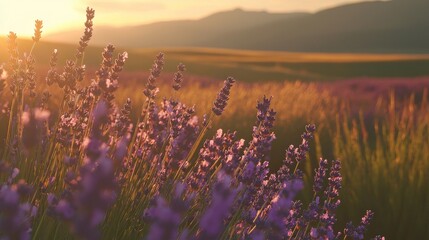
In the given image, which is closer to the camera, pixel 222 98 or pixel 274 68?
pixel 222 98

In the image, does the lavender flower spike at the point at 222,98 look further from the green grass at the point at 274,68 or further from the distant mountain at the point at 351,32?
the distant mountain at the point at 351,32

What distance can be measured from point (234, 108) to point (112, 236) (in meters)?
5.64

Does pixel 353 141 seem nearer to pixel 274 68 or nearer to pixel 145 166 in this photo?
pixel 145 166

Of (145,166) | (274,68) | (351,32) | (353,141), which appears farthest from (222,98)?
(351,32)

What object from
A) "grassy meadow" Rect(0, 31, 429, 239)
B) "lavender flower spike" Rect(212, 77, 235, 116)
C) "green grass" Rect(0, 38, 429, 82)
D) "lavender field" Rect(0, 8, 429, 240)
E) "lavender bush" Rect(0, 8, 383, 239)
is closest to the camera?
"lavender field" Rect(0, 8, 429, 240)

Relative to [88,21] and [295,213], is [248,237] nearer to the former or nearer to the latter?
[295,213]

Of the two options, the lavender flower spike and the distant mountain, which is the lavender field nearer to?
the lavender flower spike

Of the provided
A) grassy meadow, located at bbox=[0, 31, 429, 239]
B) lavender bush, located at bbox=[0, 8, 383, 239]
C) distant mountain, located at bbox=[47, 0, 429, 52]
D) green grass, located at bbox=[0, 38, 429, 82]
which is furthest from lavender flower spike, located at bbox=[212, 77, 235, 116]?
distant mountain, located at bbox=[47, 0, 429, 52]

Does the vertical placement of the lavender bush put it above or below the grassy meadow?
above

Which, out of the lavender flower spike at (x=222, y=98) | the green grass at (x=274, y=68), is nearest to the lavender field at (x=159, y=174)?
the lavender flower spike at (x=222, y=98)

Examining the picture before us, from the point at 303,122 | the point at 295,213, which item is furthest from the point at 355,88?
the point at 295,213

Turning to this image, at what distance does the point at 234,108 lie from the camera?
8016mm

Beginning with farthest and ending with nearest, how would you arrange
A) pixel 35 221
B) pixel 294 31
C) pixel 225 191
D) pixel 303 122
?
pixel 294 31
pixel 303 122
pixel 35 221
pixel 225 191

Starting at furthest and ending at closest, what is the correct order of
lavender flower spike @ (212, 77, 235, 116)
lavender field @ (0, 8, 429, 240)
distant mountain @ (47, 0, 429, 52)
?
distant mountain @ (47, 0, 429, 52), lavender flower spike @ (212, 77, 235, 116), lavender field @ (0, 8, 429, 240)
